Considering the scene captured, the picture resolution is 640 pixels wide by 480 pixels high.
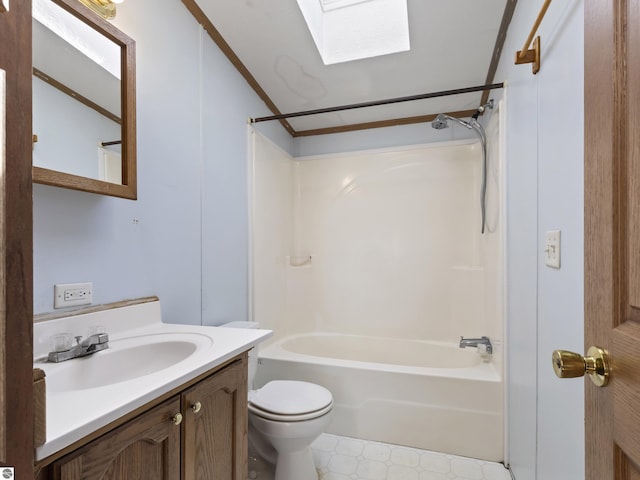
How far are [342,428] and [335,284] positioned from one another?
3.80ft

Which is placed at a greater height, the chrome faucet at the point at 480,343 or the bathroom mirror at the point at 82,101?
the bathroom mirror at the point at 82,101

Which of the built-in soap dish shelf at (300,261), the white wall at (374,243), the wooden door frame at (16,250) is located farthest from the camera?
the built-in soap dish shelf at (300,261)

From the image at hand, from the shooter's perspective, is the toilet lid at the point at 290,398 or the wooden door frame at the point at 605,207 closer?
the wooden door frame at the point at 605,207

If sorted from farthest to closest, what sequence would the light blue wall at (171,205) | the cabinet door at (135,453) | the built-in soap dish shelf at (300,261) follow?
the built-in soap dish shelf at (300,261) < the light blue wall at (171,205) < the cabinet door at (135,453)

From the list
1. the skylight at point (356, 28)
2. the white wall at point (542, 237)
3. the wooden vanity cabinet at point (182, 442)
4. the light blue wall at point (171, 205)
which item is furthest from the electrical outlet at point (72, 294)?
the skylight at point (356, 28)

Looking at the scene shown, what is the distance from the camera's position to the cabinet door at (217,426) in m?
0.89

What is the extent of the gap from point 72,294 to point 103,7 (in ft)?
3.44

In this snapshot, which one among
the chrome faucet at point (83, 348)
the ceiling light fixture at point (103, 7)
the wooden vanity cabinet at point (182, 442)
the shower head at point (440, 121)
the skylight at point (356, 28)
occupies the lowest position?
the wooden vanity cabinet at point (182, 442)

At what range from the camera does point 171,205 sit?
1.52m

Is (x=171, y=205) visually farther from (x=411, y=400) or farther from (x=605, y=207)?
(x=411, y=400)

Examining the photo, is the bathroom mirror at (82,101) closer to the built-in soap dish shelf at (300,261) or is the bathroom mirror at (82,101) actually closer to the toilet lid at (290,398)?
the toilet lid at (290,398)

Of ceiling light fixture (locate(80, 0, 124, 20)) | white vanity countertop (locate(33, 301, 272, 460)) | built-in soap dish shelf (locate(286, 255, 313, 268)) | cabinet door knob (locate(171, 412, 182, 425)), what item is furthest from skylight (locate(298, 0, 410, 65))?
cabinet door knob (locate(171, 412, 182, 425))

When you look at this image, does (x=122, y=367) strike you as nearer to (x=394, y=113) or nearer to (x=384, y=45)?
(x=384, y=45)

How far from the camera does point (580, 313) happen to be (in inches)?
33.5
